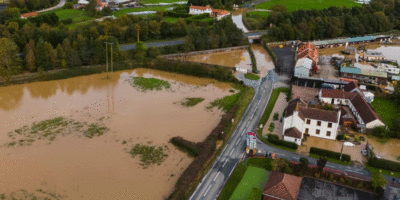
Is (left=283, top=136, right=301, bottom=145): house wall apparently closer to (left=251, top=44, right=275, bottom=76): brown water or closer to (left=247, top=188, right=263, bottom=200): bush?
(left=247, top=188, right=263, bottom=200): bush

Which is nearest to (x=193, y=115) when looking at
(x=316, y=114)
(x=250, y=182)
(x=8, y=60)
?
(x=316, y=114)

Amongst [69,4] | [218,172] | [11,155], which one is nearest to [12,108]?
[11,155]

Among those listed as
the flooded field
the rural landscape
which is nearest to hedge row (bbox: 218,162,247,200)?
the rural landscape

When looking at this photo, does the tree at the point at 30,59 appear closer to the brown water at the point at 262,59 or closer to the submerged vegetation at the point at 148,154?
the submerged vegetation at the point at 148,154

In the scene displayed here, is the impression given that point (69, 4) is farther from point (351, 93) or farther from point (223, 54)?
point (351, 93)

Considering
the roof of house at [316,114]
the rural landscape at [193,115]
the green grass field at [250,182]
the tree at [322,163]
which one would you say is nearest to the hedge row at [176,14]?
the rural landscape at [193,115]

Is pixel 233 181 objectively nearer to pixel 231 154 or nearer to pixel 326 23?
pixel 231 154
